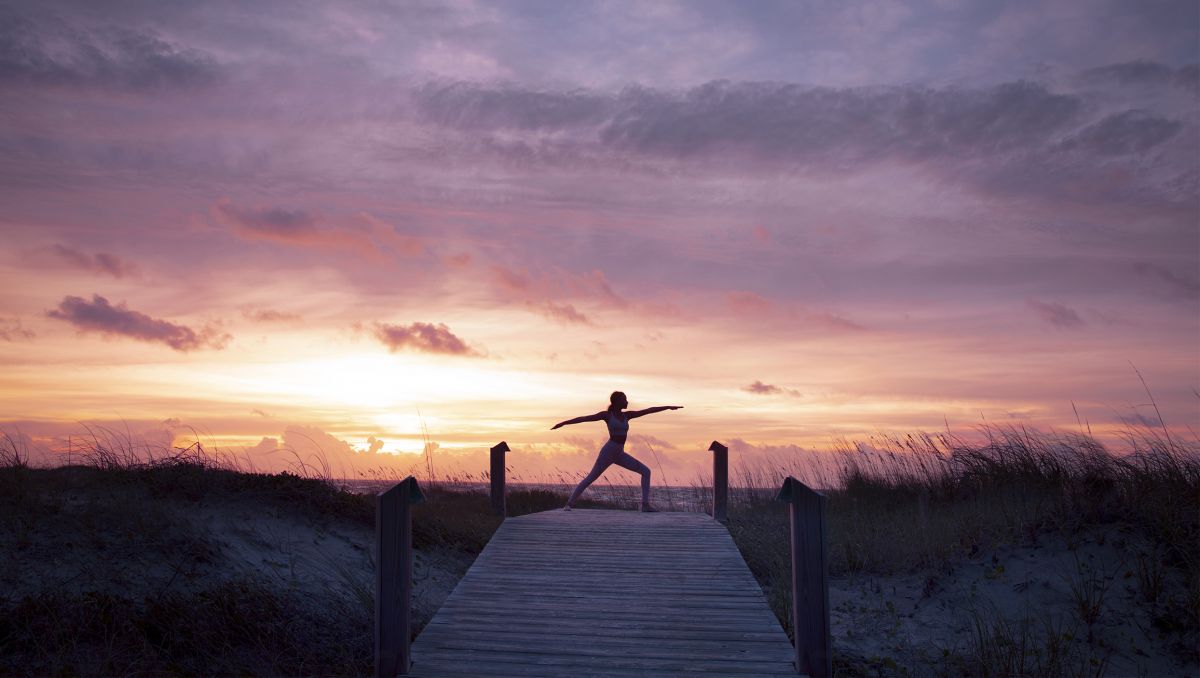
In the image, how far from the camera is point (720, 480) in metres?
15.4

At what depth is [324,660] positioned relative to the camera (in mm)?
8883

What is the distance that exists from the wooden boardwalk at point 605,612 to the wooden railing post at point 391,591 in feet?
0.97

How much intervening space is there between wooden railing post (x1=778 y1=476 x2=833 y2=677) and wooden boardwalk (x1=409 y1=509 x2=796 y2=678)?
0.28m

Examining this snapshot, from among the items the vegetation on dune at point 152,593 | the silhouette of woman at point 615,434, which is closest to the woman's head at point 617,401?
the silhouette of woman at point 615,434

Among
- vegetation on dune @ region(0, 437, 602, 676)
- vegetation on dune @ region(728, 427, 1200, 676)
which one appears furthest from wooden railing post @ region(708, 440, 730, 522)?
vegetation on dune @ region(0, 437, 602, 676)

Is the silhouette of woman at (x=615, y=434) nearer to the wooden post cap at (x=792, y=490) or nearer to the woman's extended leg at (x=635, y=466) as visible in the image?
the woman's extended leg at (x=635, y=466)

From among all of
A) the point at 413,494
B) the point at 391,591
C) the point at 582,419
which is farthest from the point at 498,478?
the point at 391,591

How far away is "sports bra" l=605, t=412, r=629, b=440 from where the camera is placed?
48.0 ft

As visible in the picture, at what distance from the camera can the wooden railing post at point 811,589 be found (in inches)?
313

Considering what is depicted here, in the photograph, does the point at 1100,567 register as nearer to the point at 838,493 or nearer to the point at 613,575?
the point at 613,575

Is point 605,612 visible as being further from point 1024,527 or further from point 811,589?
point 1024,527

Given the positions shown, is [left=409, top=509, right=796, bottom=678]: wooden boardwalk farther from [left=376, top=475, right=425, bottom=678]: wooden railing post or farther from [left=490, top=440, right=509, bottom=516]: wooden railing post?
[left=490, top=440, right=509, bottom=516]: wooden railing post

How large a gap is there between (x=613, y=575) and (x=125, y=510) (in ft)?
20.4

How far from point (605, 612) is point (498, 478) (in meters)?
5.81
